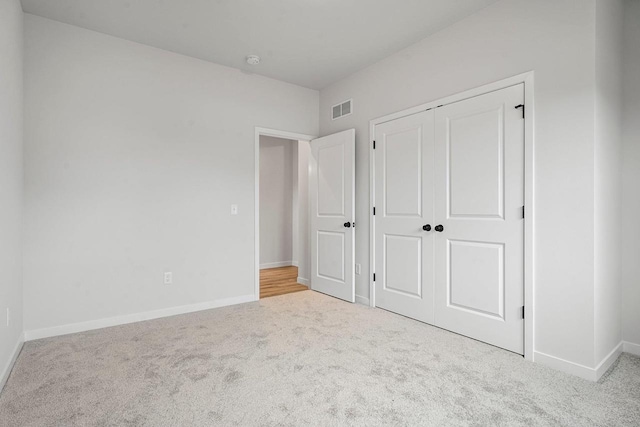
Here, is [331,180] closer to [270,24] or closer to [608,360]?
[270,24]

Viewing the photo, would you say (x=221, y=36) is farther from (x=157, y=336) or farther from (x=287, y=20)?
(x=157, y=336)

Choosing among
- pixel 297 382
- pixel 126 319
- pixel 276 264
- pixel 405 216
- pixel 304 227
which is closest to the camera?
pixel 297 382

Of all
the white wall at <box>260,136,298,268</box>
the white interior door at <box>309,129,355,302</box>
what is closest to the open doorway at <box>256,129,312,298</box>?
the white wall at <box>260,136,298,268</box>

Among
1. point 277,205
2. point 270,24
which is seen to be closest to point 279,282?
point 277,205

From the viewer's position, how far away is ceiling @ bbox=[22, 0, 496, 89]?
104 inches

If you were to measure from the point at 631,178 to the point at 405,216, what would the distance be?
68.0 inches

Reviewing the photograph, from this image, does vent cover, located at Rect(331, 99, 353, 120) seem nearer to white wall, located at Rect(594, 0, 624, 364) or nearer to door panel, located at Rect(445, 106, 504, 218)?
door panel, located at Rect(445, 106, 504, 218)

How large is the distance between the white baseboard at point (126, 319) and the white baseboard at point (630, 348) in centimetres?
344

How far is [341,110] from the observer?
4.16 m

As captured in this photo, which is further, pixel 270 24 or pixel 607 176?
pixel 270 24

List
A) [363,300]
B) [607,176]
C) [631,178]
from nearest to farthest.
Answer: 1. [607,176]
2. [631,178]
3. [363,300]

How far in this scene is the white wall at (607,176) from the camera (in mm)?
2141

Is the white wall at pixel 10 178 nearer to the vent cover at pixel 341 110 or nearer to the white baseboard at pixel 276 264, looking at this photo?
the vent cover at pixel 341 110

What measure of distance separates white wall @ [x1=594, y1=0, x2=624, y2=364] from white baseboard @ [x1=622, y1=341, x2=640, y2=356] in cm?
5
